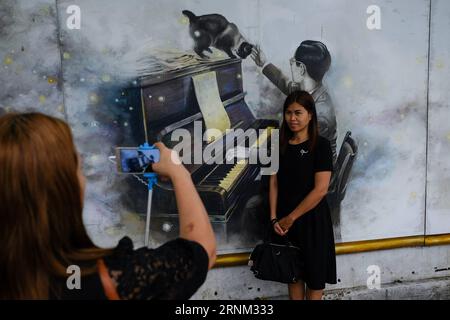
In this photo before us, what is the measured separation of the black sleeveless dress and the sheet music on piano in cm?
61

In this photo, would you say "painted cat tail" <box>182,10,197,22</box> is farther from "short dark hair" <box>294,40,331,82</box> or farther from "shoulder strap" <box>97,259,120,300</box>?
"shoulder strap" <box>97,259,120,300</box>

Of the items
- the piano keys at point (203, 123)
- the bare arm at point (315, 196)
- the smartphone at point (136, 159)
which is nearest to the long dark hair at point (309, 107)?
the bare arm at point (315, 196)

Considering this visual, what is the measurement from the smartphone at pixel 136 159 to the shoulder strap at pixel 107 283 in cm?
64

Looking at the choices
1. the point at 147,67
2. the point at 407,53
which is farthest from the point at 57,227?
the point at 407,53

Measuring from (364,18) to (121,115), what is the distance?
6.98 ft

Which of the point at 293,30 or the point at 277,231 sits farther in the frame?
the point at 293,30

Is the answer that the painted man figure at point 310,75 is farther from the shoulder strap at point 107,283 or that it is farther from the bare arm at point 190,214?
the shoulder strap at point 107,283

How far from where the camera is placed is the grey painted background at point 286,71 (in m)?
2.84

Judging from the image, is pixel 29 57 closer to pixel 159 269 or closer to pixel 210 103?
pixel 210 103

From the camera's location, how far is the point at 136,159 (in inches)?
70.7

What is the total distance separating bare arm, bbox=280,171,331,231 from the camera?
2660 millimetres

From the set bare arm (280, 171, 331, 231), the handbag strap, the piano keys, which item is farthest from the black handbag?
the piano keys

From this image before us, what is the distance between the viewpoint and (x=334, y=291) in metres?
3.55
